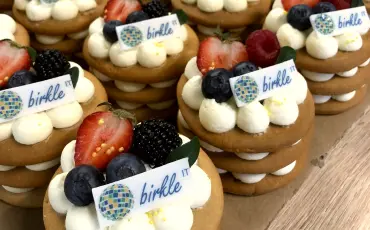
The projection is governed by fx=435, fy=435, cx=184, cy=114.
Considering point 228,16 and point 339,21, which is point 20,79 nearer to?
point 228,16

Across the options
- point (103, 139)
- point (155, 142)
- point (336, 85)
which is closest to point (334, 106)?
point (336, 85)

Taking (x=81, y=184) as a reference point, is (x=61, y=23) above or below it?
below

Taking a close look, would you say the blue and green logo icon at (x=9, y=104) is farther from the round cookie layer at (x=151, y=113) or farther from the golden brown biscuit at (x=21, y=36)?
the round cookie layer at (x=151, y=113)

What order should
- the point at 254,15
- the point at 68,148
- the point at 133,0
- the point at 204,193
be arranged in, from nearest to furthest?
1. the point at 204,193
2. the point at 68,148
3. the point at 133,0
4. the point at 254,15

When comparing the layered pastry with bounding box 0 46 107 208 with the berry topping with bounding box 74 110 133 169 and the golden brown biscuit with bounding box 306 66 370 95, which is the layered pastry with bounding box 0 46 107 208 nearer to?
the berry topping with bounding box 74 110 133 169

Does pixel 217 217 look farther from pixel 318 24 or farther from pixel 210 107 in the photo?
pixel 318 24

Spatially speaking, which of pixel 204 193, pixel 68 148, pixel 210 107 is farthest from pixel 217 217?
pixel 68 148

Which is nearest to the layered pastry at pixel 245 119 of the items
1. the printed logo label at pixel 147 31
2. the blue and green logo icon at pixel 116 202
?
the printed logo label at pixel 147 31
